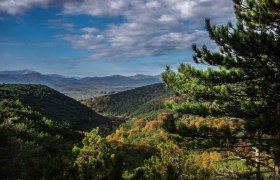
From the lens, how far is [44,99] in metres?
193

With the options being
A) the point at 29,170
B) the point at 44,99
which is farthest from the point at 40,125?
the point at 44,99

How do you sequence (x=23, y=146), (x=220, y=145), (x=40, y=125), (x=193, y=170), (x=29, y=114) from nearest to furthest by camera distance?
1. (x=220, y=145)
2. (x=193, y=170)
3. (x=23, y=146)
4. (x=40, y=125)
5. (x=29, y=114)

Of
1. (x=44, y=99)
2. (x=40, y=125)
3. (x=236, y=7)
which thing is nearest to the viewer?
(x=236, y=7)

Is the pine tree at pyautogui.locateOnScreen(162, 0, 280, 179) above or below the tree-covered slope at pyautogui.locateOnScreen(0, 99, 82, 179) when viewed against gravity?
above

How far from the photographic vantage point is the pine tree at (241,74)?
14570mm

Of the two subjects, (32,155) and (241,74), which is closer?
(241,74)

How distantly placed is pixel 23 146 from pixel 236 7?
2807cm

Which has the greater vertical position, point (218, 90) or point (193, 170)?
point (218, 90)

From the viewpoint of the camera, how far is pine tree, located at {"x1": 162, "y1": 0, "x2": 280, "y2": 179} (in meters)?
14.6

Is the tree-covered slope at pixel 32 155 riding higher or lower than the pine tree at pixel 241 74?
lower

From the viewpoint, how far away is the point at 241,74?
1589cm

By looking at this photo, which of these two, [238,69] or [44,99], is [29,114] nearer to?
[238,69]

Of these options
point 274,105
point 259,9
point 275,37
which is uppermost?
point 259,9

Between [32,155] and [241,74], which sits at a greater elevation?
[241,74]
